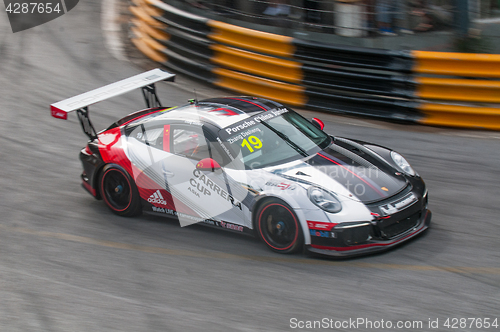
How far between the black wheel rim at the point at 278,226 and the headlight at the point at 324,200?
0.27 meters

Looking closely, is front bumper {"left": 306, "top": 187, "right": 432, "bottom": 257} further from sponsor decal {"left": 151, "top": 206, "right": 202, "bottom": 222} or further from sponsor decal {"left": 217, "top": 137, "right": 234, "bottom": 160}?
sponsor decal {"left": 151, "top": 206, "right": 202, "bottom": 222}

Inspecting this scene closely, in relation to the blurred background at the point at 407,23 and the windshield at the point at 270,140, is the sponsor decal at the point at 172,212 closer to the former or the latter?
the windshield at the point at 270,140

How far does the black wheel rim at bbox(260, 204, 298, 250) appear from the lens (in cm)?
542

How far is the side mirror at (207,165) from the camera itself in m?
5.78

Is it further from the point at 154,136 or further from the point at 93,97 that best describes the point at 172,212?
the point at 93,97

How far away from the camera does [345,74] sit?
934cm

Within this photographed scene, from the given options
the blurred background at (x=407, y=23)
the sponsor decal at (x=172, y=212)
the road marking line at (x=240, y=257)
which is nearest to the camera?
the road marking line at (x=240, y=257)

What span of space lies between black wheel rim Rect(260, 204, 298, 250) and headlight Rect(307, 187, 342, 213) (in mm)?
273

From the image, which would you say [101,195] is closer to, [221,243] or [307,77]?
[221,243]

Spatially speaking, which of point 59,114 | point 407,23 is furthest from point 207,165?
point 407,23

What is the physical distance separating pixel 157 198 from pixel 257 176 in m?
1.37

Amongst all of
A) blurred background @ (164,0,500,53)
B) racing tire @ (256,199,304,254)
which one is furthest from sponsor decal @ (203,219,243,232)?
blurred background @ (164,0,500,53)

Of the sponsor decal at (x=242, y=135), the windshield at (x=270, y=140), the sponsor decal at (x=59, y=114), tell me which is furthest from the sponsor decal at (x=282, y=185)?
the sponsor decal at (x=59, y=114)
